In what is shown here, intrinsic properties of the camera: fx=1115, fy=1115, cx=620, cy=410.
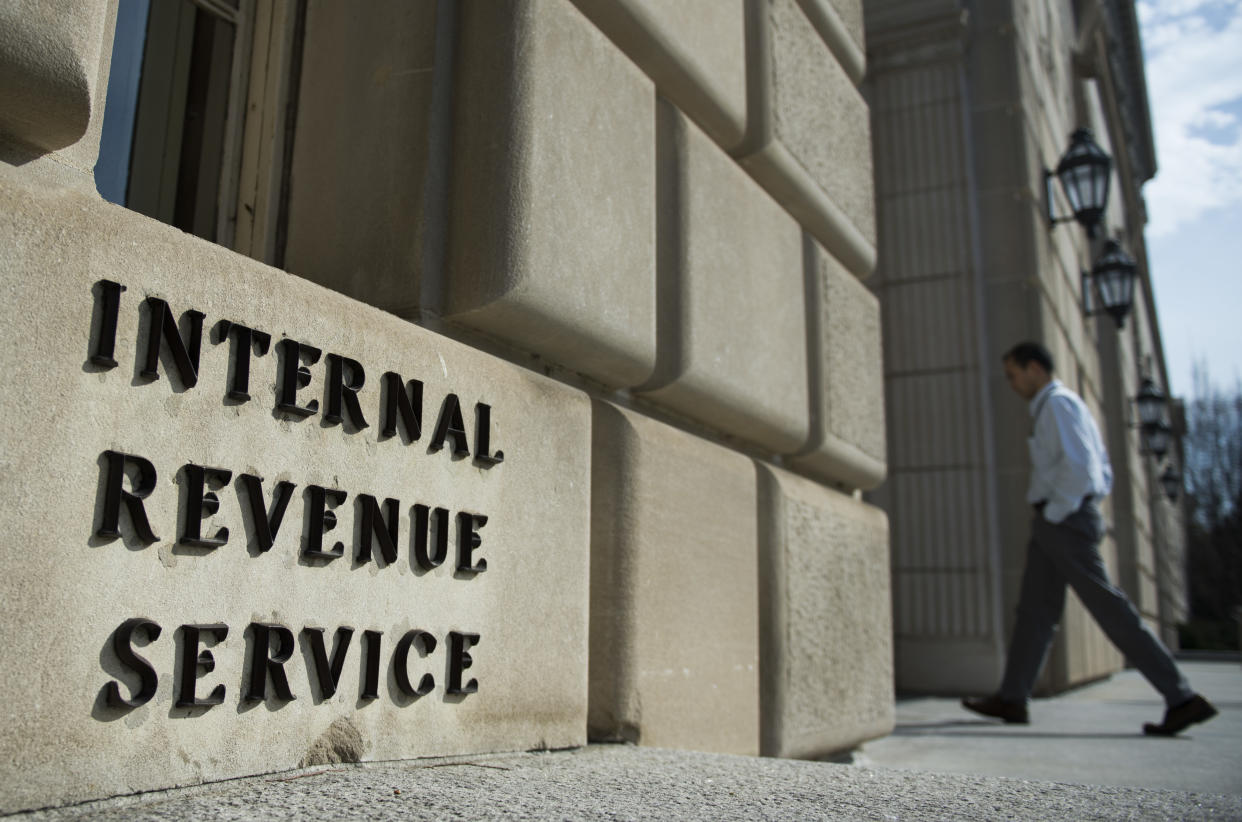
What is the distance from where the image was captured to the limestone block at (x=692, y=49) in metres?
2.95

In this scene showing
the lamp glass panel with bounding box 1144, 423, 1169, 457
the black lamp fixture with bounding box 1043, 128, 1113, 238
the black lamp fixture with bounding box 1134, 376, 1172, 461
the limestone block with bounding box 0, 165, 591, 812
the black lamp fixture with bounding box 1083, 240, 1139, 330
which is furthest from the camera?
the lamp glass panel with bounding box 1144, 423, 1169, 457

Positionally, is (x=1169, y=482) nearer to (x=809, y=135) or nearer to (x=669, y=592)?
(x=809, y=135)

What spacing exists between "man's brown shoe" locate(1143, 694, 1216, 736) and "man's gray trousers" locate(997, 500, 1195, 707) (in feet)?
0.22

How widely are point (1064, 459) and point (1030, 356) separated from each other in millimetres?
715

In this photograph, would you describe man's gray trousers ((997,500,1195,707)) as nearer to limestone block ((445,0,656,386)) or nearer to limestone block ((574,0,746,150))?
limestone block ((574,0,746,150))

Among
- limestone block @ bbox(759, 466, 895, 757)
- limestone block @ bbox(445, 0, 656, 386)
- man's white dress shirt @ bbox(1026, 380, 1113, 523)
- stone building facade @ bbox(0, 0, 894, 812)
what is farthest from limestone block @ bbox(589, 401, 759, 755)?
man's white dress shirt @ bbox(1026, 380, 1113, 523)

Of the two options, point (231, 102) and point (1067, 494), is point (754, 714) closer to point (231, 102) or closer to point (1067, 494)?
point (231, 102)

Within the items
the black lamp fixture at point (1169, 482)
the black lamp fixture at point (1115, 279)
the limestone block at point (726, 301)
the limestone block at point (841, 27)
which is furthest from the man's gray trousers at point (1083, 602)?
the black lamp fixture at point (1169, 482)

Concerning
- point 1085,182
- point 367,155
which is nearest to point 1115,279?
point 1085,182

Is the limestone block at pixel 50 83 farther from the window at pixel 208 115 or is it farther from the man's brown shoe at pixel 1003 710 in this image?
the man's brown shoe at pixel 1003 710

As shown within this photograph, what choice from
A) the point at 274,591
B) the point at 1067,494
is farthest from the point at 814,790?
the point at 1067,494

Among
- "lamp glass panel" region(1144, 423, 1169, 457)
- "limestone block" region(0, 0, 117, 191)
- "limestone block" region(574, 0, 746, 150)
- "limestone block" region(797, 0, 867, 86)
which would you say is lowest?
"limestone block" region(0, 0, 117, 191)

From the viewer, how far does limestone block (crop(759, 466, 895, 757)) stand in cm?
347

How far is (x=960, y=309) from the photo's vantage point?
779 centimetres
